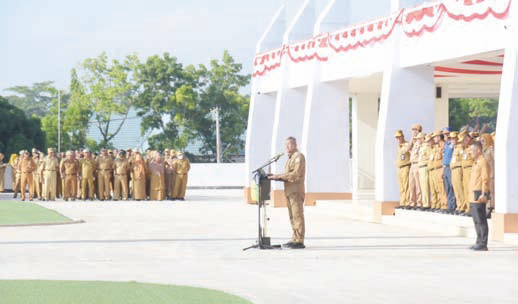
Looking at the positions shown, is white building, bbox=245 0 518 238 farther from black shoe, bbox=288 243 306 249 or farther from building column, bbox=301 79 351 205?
black shoe, bbox=288 243 306 249

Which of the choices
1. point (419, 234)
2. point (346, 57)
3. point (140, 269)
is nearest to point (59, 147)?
point (346, 57)

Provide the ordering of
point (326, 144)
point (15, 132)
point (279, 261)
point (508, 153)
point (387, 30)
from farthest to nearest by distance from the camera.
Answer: point (15, 132), point (326, 144), point (387, 30), point (508, 153), point (279, 261)

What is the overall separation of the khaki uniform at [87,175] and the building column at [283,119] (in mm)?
7557

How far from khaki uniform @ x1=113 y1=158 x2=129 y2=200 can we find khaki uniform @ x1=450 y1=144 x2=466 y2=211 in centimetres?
1745

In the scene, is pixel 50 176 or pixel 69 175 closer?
pixel 69 175

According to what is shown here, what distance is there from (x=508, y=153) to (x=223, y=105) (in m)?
50.1

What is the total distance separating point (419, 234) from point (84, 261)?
7.62m

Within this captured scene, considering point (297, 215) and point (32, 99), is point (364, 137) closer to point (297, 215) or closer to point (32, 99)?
point (297, 215)

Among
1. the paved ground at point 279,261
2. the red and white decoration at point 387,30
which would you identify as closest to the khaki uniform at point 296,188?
the paved ground at point 279,261

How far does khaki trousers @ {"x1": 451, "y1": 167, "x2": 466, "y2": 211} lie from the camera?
65.1ft

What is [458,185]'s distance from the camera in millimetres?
19891

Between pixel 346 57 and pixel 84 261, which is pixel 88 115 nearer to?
pixel 346 57

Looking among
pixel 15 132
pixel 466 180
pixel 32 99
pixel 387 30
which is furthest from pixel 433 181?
pixel 32 99

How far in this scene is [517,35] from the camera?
1769 centimetres
